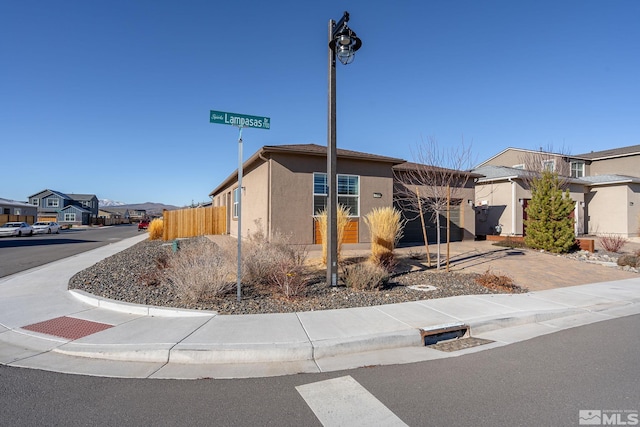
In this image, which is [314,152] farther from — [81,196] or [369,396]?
[81,196]

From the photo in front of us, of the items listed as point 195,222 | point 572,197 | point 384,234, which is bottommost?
point 384,234

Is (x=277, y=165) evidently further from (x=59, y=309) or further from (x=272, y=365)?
(x=272, y=365)

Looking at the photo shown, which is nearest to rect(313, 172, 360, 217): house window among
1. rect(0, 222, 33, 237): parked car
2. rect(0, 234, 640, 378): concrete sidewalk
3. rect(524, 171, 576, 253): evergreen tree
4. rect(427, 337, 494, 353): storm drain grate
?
rect(0, 234, 640, 378): concrete sidewalk

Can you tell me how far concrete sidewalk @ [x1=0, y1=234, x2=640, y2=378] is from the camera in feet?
14.6

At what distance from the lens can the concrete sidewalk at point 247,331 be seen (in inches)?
176

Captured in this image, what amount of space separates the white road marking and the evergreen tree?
48.8 ft

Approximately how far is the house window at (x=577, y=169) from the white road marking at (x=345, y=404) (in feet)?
112

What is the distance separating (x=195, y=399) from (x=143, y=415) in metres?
0.48

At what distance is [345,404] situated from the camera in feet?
11.3

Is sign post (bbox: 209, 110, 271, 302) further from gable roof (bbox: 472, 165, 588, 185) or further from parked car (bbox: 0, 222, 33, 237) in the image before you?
parked car (bbox: 0, 222, 33, 237)

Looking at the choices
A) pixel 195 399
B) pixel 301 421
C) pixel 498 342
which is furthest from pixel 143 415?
pixel 498 342

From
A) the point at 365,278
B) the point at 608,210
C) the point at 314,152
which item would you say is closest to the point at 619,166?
the point at 608,210

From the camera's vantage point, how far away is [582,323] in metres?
6.36

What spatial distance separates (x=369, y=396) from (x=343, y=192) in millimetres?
11920
